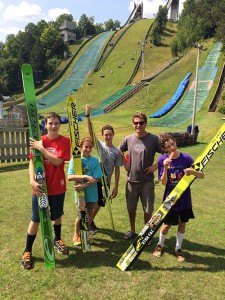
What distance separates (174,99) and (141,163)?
33998 mm

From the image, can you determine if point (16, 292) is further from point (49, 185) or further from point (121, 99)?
point (121, 99)

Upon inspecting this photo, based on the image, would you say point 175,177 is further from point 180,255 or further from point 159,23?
point 159,23

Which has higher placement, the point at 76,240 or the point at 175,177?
the point at 175,177

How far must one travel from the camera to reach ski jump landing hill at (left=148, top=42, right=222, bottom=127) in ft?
98.4

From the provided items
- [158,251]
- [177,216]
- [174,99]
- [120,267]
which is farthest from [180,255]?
[174,99]

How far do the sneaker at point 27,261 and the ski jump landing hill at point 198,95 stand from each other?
2508cm

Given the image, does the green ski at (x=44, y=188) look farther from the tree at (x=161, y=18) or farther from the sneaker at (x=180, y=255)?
the tree at (x=161, y=18)

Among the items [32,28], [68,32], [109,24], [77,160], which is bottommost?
[77,160]

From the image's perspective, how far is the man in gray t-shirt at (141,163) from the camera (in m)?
5.13

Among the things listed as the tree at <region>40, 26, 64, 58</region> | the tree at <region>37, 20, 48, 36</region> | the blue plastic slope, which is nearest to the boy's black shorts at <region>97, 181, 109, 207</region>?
the blue plastic slope

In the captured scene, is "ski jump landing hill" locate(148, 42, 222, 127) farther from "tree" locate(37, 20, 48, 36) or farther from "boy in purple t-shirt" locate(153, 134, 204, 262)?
"tree" locate(37, 20, 48, 36)

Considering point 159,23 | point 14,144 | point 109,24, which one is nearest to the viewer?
point 14,144

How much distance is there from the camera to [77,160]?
4699 mm

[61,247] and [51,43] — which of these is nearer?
[61,247]
